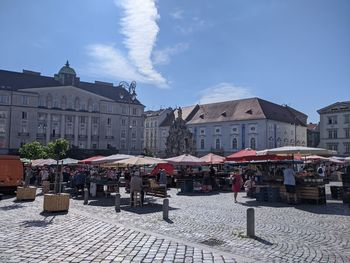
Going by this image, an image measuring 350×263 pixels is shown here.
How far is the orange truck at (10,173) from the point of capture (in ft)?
73.5

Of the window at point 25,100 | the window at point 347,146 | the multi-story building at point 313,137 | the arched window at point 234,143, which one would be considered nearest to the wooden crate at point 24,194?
the window at point 25,100

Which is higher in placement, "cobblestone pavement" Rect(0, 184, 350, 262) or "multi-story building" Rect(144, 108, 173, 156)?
"multi-story building" Rect(144, 108, 173, 156)

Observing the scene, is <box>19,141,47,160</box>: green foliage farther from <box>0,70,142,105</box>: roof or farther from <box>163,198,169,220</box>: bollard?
<box>163,198,169,220</box>: bollard

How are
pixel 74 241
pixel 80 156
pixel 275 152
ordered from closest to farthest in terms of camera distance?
pixel 74 241, pixel 275 152, pixel 80 156

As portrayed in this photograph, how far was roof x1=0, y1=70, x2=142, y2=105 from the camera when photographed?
67312 millimetres

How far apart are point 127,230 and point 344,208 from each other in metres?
9.40

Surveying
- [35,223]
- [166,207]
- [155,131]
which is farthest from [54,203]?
[155,131]

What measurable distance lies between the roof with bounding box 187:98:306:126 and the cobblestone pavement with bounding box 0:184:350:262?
5281 centimetres

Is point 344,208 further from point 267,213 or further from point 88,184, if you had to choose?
point 88,184

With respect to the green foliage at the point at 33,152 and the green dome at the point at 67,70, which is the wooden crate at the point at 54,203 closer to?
the green foliage at the point at 33,152

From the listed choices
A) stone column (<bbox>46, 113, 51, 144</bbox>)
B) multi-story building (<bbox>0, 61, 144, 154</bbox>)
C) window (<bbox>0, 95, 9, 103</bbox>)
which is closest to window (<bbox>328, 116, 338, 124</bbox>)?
multi-story building (<bbox>0, 61, 144, 154</bbox>)

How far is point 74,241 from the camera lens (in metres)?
9.05

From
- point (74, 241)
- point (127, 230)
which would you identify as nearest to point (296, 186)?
point (127, 230)

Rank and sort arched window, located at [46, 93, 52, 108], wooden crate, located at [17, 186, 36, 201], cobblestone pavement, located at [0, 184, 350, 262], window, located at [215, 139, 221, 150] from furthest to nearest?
1. window, located at [215, 139, 221, 150]
2. arched window, located at [46, 93, 52, 108]
3. wooden crate, located at [17, 186, 36, 201]
4. cobblestone pavement, located at [0, 184, 350, 262]
